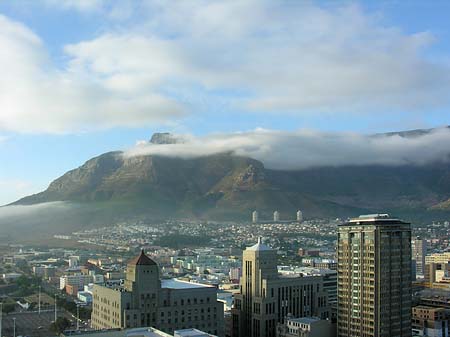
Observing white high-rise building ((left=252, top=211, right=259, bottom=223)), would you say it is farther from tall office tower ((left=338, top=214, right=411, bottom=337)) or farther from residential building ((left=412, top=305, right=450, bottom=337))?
Result: tall office tower ((left=338, top=214, right=411, bottom=337))

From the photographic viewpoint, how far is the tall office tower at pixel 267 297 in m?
44.4

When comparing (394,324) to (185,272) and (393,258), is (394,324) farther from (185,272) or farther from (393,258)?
(185,272)

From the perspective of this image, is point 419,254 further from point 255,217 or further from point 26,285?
point 255,217

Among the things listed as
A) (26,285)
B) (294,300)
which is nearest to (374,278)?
(294,300)

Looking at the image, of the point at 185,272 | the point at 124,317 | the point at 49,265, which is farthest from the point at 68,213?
the point at 124,317

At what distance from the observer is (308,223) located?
623 ft

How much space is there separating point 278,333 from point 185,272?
188 feet

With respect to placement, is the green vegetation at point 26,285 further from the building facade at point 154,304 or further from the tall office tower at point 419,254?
the tall office tower at point 419,254

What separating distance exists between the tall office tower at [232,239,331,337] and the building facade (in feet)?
8.34

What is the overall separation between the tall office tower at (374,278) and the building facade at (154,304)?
8.75 m

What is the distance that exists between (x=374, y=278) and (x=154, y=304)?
14037 mm

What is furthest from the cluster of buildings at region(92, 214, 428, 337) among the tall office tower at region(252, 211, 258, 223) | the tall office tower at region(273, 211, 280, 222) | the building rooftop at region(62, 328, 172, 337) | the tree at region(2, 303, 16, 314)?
the tall office tower at region(273, 211, 280, 222)

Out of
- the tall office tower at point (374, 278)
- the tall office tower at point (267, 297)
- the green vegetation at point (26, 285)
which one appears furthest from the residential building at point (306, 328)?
the green vegetation at point (26, 285)

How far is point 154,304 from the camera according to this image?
41625 mm
